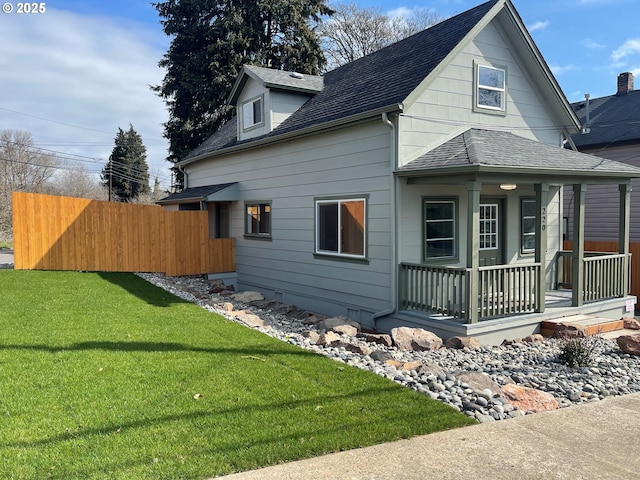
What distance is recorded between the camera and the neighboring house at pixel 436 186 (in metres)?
8.53

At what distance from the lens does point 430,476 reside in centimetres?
356

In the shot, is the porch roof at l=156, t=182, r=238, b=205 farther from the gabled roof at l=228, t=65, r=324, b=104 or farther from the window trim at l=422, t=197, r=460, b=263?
the window trim at l=422, t=197, r=460, b=263

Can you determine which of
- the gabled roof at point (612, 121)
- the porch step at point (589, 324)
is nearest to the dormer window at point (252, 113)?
the porch step at point (589, 324)

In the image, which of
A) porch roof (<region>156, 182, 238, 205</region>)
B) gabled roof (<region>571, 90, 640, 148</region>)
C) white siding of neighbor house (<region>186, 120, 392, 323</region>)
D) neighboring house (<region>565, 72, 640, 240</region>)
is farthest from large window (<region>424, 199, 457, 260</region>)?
gabled roof (<region>571, 90, 640, 148</region>)

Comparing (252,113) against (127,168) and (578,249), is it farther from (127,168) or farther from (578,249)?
(127,168)

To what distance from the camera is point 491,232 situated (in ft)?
35.5

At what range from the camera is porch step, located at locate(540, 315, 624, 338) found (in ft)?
28.6

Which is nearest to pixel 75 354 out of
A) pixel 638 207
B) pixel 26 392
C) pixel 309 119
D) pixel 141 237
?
pixel 26 392

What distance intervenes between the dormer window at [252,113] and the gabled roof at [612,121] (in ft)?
38.0

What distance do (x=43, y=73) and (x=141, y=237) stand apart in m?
9.61

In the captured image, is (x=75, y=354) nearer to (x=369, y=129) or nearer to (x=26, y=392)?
(x=26, y=392)

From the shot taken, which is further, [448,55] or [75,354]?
[448,55]

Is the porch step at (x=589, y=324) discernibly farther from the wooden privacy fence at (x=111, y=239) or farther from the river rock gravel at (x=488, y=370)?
the wooden privacy fence at (x=111, y=239)

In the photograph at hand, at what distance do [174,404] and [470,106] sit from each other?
8.27m
